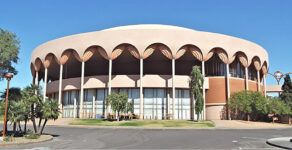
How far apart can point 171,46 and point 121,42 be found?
8661 millimetres

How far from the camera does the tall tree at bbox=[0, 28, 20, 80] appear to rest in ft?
80.1

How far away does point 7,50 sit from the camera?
967 inches

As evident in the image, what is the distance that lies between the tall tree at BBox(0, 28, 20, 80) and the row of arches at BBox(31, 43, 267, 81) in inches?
858

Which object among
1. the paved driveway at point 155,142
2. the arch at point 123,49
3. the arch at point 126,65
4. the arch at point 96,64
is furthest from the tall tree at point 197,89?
the paved driveway at point 155,142

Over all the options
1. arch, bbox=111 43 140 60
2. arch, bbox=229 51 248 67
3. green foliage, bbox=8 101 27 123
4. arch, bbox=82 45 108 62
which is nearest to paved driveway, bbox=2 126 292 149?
green foliage, bbox=8 101 27 123

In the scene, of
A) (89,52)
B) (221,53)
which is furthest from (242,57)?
(89,52)

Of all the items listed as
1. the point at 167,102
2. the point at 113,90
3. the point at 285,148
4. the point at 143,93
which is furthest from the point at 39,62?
the point at 285,148

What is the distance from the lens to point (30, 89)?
778 inches

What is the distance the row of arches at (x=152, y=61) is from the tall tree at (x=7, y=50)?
21785 mm

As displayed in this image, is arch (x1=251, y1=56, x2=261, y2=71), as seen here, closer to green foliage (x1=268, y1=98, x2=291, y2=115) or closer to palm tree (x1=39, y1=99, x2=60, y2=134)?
green foliage (x1=268, y1=98, x2=291, y2=115)

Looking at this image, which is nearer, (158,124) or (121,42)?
(158,124)

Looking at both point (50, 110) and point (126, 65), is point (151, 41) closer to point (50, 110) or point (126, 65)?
point (126, 65)

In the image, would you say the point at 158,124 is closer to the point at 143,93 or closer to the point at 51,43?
the point at 143,93

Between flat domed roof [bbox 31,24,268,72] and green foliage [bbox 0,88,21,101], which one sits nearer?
green foliage [bbox 0,88,21,101]
